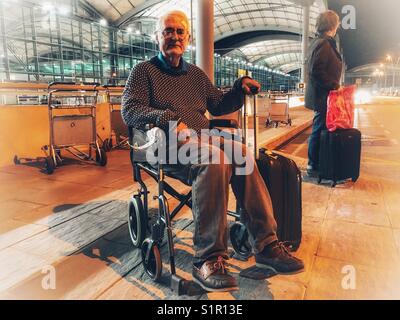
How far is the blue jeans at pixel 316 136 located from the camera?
4.52 m

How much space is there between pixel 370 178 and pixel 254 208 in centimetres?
324

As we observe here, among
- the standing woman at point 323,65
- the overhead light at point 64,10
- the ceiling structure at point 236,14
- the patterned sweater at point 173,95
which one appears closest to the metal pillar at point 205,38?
the standing woman at point 323,65

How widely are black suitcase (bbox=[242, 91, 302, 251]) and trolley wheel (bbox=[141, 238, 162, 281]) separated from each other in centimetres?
84

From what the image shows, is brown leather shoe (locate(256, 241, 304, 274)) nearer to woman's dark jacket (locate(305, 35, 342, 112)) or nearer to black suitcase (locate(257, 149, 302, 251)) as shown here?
black suitcase (locate(257, 149, 302, 251))

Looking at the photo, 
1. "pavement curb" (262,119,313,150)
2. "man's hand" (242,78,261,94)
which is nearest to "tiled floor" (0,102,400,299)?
"man's hand" (242,78,261,94)

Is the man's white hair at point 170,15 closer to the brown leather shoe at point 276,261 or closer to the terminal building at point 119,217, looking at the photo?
the terminal building at point 119,217

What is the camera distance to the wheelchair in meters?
2.05

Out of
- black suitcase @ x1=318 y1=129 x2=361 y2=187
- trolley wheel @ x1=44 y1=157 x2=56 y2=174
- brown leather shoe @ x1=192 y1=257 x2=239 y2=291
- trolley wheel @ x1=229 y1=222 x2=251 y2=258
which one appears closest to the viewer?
brown leather shoe @ x1=192 y1=257 x2=239 y2=291

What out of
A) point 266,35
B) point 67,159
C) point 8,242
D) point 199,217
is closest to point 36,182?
point 67,159

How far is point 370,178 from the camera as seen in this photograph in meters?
4.74

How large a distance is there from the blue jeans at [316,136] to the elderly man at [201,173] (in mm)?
2254

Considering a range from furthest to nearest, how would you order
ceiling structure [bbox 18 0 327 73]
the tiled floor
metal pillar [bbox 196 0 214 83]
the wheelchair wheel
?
ceiling structure [bbox 18 0 327 73] → the wheelchair wheel → metal pillar [bbox 196 0 214 83] → the tiled floor

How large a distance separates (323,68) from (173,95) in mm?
2584

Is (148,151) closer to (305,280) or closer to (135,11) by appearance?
(305,280)
